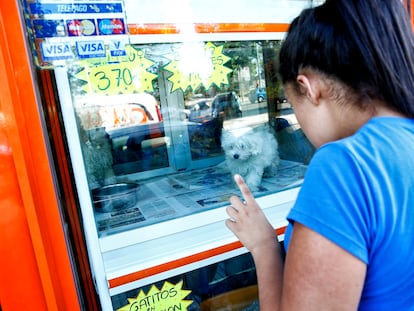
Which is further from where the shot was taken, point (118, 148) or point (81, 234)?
point (118, 148)

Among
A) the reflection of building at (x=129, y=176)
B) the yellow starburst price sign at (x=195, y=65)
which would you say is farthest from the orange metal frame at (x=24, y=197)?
the yellow starburst price sign at (x=195, y=65)

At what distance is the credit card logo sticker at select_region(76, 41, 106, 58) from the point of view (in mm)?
938


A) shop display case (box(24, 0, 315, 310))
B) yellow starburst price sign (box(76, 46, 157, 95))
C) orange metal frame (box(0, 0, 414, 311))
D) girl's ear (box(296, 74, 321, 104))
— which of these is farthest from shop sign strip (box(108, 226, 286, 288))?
girl's ear (box(296, 74, 321, 104))

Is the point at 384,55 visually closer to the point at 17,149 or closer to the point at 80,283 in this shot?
the point at 17,149

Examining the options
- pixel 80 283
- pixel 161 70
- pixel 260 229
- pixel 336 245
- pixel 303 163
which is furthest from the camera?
pixel 303 163

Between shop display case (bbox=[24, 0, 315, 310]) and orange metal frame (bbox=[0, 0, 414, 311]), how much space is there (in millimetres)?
93

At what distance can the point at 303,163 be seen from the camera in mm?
1788

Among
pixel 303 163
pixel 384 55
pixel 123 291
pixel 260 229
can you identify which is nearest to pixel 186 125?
pixel 303 163

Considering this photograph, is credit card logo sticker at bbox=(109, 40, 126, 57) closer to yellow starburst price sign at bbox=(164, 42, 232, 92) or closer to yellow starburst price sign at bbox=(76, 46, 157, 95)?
yellow starburst price sign at bbox=(76, 46, 157, 95)

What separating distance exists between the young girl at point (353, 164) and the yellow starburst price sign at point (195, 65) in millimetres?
732

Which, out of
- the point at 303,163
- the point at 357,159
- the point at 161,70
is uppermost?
the point at 161,70

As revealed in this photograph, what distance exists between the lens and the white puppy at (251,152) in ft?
5.41

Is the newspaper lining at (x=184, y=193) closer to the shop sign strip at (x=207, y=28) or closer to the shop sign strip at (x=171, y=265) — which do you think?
the shop sign strip at (x=171, y=265)

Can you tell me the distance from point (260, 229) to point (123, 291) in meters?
0.58
